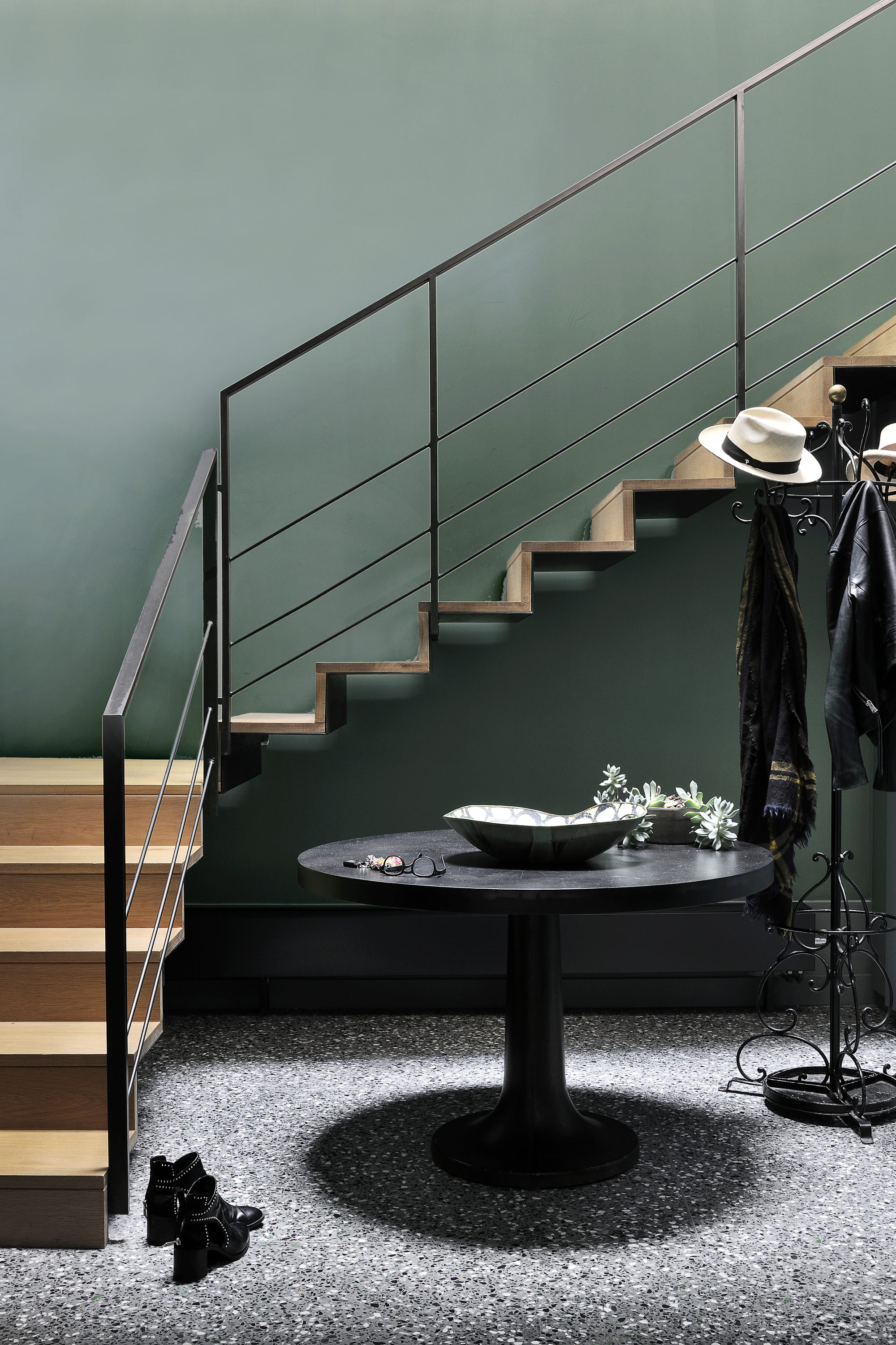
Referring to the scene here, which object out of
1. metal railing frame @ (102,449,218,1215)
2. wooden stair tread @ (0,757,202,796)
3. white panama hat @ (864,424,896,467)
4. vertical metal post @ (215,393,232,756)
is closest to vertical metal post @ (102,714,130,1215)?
metal railing frame @ (102,449,218,1215)

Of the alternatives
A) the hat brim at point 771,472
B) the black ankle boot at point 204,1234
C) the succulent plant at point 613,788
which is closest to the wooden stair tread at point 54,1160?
the black ankle boot at point 204,1234

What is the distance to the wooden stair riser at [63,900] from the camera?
10.8ft

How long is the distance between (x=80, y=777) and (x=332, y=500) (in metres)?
1.41

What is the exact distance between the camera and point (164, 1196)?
2.50m

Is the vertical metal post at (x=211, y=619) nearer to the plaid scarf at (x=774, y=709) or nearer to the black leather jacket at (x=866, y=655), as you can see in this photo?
the plaid scarf at (x=774, y=709)

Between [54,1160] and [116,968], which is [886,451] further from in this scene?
[54,1160]

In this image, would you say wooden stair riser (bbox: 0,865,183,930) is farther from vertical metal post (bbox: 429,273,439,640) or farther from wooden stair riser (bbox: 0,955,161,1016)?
vertical metal post (bbox: 429,273,439,640)

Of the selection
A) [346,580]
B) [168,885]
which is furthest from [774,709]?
[168,885]

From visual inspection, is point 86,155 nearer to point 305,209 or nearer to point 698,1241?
point 305,209

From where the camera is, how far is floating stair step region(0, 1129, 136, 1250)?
2486mm

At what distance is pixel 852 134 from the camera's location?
→ 15.6 ft

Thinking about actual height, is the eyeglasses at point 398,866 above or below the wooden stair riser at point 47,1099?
above

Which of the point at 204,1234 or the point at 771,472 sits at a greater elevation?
the point at 771,472

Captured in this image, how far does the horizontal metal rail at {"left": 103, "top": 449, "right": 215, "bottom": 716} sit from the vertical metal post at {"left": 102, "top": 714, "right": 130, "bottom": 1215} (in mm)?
82
